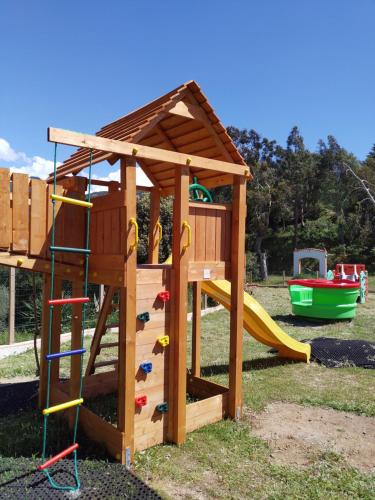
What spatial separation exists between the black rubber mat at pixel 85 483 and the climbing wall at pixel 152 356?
49cm

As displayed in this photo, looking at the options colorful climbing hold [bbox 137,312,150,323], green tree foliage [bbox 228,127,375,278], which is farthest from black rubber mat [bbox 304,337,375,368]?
green tree foliage [bbox 228,127,375,278]

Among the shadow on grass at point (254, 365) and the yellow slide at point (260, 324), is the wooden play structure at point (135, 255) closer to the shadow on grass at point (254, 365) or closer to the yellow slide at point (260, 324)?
the shadow on grass at point (254, 365)

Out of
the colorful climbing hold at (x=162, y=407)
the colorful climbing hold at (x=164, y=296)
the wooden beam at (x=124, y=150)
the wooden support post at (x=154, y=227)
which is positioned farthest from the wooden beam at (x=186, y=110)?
the colorful climbing hold at (x=162, y=407)

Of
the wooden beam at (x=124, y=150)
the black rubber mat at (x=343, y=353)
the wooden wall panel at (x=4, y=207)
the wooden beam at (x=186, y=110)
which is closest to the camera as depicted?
the wooden beam at (x=124, y=150)

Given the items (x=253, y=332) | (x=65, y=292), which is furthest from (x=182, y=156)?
(x=65, y=292)

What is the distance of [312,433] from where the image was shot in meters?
4.56

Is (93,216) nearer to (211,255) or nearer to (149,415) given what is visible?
(211,255)

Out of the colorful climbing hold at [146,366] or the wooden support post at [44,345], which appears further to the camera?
the wooden support post at [44,345]

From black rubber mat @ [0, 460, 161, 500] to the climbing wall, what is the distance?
1.62ft

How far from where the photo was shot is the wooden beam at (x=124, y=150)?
11.0 ft

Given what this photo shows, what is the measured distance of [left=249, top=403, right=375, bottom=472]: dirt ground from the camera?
402 centimetres

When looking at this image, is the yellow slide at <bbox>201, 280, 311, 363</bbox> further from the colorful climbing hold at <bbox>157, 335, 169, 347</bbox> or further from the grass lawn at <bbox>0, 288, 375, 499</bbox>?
the colorful climbing hold at <bbox>157, 335, 169, 347</bbox>

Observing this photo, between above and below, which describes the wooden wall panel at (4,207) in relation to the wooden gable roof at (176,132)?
below

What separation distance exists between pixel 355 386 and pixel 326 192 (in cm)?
4060
